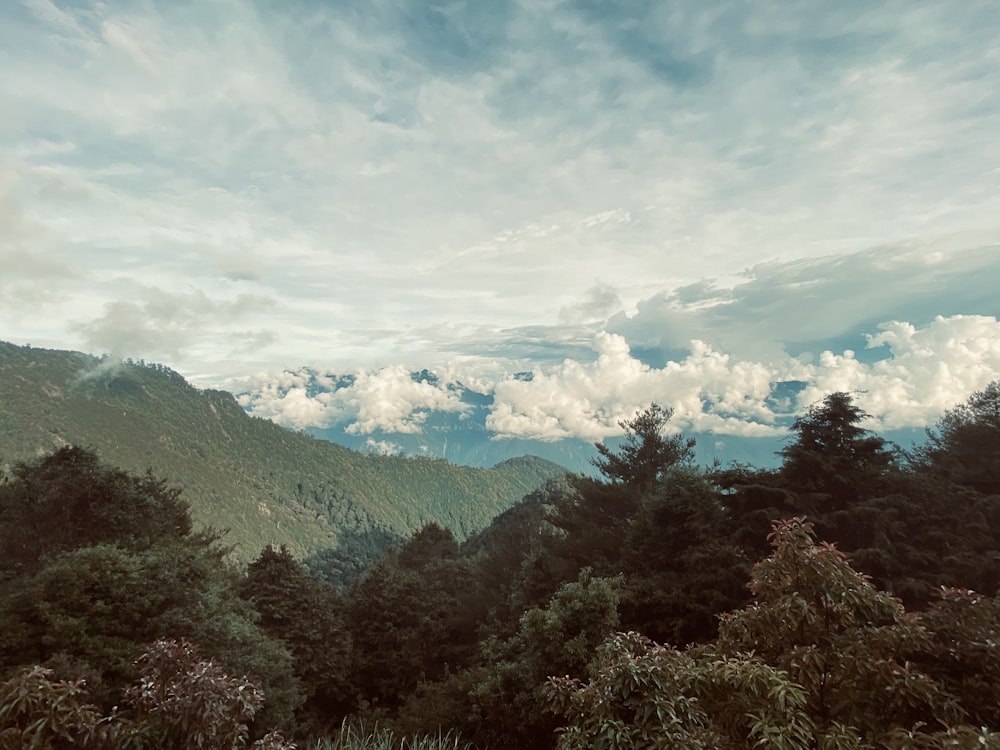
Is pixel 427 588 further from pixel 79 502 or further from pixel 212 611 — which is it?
pixel 79 502

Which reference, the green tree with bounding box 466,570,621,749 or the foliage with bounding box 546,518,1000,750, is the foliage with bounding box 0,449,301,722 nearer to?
the green tree with bounding box 466,570,621,749

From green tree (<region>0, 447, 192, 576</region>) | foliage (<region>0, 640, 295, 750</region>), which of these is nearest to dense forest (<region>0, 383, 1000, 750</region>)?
foliage (<region>0, 640, 295, 750</region>)

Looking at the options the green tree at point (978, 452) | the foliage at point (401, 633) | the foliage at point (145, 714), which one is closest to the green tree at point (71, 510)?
the foliage at point (401, 633)

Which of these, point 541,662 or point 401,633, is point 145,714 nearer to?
point 541,662

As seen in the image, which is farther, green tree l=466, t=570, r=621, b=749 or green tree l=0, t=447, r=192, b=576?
green tree l=0, t=447, r=192, b=576

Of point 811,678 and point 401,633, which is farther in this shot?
point 401,633

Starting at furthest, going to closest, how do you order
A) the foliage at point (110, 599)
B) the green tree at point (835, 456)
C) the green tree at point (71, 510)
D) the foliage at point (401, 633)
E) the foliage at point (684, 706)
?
1. the foliage at point (401, 633)
2. the green tree at point (71, 510)
3. the green tree at point (835, 456)
4. the foliage at point (110, 599)
5. the foliage at point (684, 706)

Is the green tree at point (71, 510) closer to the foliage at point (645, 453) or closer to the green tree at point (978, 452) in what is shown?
the foliage at point (645, 453)

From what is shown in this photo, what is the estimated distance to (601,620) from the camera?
55.4 ft

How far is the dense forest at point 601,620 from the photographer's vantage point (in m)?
5.46

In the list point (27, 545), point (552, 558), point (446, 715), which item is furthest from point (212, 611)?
point (552, 558)

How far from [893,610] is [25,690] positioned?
9.60 m

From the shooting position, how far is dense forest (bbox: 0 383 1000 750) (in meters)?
5.46

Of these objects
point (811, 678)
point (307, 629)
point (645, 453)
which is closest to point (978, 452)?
Answer: point (645, 453)
